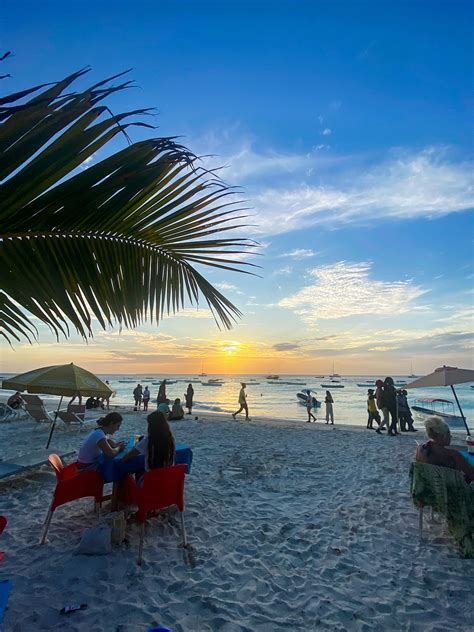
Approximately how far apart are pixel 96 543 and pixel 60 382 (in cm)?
425

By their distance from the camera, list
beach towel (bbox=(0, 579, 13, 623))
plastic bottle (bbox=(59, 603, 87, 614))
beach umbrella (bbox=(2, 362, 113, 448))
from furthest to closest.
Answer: beach umbrella (bbox=(2, 362, 113, 448)) < plastic bottle (bbox=(59, 603, 87, 614)) < beach towel (bbox=(0, 579, 13, 623))

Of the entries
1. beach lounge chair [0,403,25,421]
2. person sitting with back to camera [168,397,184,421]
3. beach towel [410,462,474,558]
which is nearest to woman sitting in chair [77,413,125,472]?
beach towel [410,462,474,558]

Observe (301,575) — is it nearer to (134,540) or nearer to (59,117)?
(134,540)

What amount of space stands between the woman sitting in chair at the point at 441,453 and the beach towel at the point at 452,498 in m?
0.27

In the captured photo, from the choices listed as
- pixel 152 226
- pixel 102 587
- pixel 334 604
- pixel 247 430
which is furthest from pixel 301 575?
pixel 247 430

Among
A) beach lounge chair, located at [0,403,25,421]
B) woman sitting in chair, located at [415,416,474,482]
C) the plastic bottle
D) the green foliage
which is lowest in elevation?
beach lounge chair, located at [0,403,25,421]

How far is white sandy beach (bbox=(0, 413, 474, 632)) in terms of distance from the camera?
112 inches

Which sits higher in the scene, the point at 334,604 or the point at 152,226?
the point at 152,226

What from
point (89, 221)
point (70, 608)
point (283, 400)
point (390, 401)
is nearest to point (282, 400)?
point (283, 400)

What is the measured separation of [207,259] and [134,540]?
3.68m

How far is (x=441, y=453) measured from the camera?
14.4ft

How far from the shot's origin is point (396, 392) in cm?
1249

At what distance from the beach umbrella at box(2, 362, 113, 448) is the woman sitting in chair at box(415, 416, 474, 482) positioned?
5.95 metres

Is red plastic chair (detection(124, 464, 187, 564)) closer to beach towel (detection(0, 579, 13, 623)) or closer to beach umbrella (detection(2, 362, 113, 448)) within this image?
beach towel (detection(0, 579, 13, 623))
